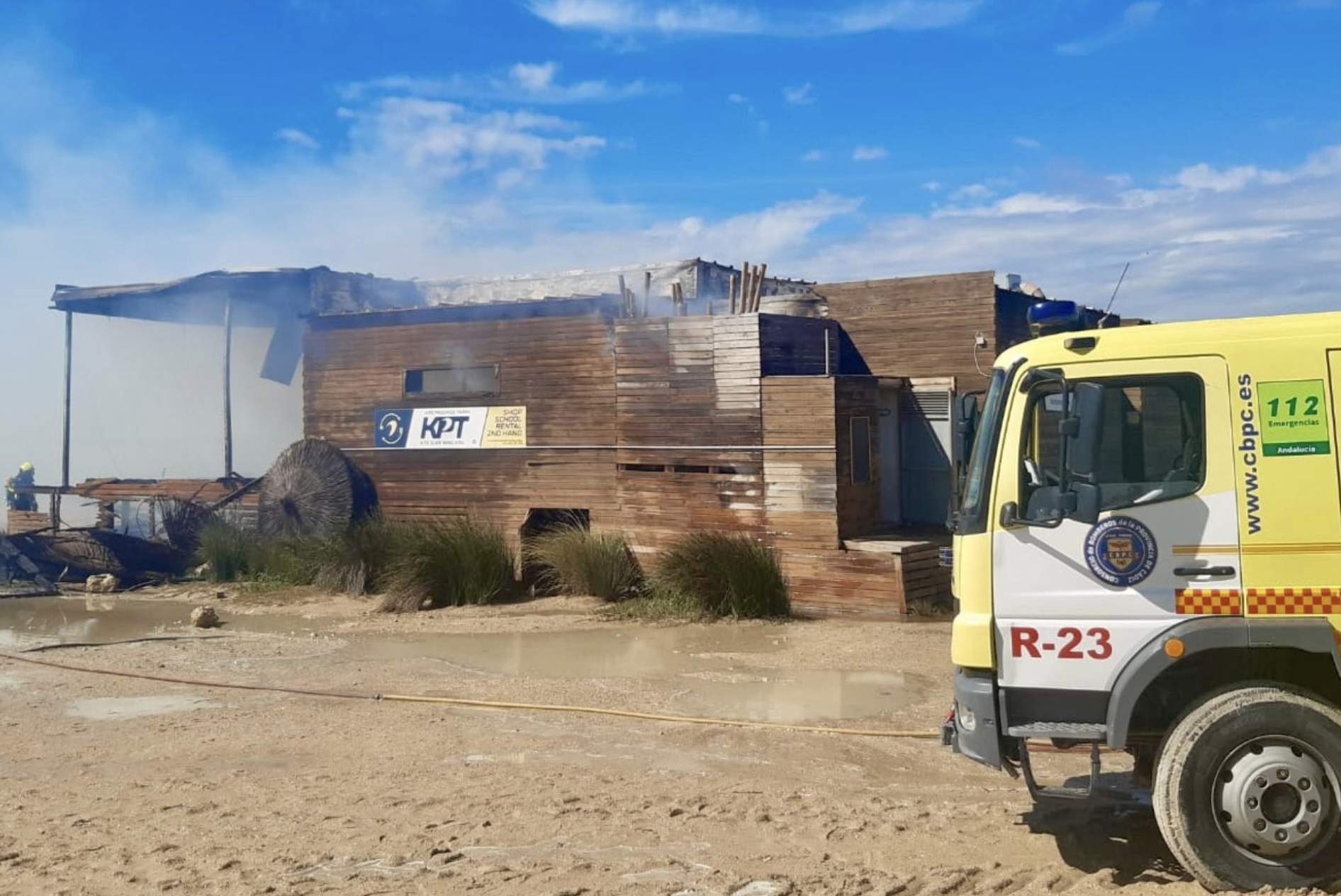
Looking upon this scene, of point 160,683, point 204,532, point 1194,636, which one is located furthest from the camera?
point 204,532

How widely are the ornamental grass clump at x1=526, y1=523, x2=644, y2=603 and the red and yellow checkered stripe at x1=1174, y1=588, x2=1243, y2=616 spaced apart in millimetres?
10126

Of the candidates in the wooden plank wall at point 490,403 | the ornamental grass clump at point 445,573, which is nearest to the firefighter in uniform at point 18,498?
the wooden plank wall at point 490,403

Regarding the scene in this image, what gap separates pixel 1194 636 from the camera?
5219 mm

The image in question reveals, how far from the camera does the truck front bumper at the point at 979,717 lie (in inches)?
218

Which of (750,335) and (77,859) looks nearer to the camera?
(77,859)

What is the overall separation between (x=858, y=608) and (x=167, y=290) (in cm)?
1437

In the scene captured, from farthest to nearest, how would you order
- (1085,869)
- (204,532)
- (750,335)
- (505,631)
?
(204,532) → (750,335) → (505,631) → (1085,869)

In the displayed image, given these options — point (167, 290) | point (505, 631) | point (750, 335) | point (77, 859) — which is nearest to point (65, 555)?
point (167, 290)

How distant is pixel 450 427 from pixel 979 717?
13371 mm

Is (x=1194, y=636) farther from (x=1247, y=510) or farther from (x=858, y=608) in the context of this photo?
(x=858, y=608)

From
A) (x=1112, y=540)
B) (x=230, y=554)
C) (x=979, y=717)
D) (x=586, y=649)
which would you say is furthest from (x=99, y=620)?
(x=1112, y=540)

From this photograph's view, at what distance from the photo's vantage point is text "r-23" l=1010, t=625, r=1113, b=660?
541 centimetres

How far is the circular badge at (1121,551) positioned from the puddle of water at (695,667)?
3810 millimetres

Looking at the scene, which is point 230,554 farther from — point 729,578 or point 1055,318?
point 1055,318
